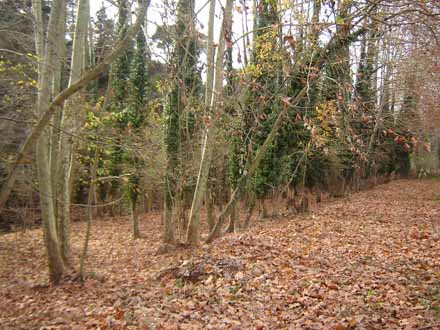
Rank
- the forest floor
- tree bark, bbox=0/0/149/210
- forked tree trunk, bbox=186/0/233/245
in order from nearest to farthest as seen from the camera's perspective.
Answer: tree bark, bbox=0/0/149/210
the forest floor
forked tree trunk, bbox=186/0/233/245

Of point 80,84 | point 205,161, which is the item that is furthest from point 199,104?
point 80,84

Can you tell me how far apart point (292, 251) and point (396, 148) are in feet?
78.4

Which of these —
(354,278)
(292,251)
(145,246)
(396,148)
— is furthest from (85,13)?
(396,148)

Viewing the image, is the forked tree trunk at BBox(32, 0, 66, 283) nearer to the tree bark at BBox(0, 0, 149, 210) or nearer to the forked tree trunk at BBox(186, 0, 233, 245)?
the tree bark at BBox(0, 0, 149, 210)

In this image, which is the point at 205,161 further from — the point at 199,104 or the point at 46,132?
the point at 46,132

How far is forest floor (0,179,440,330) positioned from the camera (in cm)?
449

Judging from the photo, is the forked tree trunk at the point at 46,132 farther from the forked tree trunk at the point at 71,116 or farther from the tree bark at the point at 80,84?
the tree bark at the point at 80,84

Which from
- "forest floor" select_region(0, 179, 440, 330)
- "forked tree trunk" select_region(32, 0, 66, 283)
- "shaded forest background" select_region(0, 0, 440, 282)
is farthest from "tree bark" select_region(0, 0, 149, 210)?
"forest floor" select_region(0, 179, 440, 330)

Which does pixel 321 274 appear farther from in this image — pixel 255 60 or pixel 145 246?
pixel 145 246

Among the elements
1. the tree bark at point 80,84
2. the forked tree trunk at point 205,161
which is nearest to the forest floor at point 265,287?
the forked tree trunk at point 205,161

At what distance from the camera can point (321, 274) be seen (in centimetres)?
583

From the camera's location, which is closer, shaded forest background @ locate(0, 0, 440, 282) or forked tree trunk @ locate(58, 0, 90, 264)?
shaded forest background @ locate(0, 0, 440, 282)

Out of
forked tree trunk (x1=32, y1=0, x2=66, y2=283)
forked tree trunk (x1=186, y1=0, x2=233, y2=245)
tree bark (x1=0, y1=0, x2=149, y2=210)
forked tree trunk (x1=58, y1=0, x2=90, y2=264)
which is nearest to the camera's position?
tree bark (x1=0, y1=0, x2=149, y2=210)

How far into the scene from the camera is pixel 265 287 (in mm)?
5594
